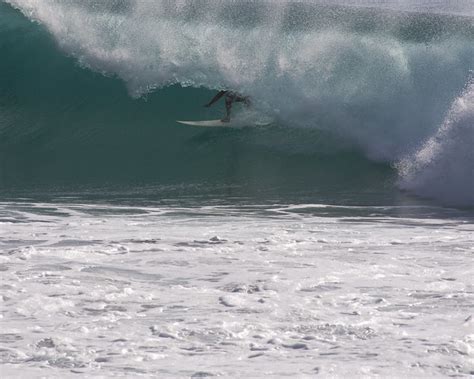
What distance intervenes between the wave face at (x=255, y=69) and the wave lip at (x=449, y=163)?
106cm

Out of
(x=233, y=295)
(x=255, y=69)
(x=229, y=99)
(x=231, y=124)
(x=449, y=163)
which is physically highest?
(x=255, y=69)

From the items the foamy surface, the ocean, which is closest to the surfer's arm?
the ocean

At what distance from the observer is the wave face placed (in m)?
13.0

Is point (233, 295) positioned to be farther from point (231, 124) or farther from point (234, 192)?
point (231, 124)

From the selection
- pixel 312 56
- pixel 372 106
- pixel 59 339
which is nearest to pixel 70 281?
pixel 59 339

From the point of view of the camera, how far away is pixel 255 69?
14492 mm

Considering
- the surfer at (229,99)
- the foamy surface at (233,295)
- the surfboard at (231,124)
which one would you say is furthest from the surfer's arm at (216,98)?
the foamy surface at (233,295)

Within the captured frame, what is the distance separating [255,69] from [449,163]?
15.4 ft

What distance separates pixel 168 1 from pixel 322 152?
507 cm

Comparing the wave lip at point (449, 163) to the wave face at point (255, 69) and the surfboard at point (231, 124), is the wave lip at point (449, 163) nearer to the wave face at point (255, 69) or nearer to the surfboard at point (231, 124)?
the wave face at point (255, 69)

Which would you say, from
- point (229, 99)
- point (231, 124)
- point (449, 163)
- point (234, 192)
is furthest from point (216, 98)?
point (449, 163)

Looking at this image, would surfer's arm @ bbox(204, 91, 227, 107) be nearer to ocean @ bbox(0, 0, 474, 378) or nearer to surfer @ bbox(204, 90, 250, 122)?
surfer @ bbox(204, 90, 250, 122)

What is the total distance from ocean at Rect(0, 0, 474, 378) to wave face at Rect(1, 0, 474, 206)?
0.04m

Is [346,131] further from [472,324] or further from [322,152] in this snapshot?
[472,324]
